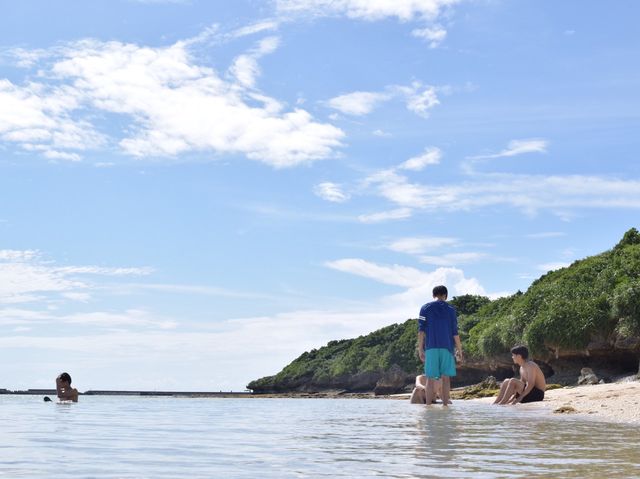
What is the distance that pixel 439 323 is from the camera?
47.8 feet

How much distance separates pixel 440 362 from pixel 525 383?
2979mm

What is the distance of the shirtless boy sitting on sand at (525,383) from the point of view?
1567 centimetres

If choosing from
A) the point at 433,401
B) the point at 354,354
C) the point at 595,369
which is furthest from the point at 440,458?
the point at 354,354

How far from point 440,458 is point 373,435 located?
2.48m

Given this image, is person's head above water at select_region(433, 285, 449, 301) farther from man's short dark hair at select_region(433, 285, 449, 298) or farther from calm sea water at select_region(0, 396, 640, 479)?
calm sea water at select_region(0, 396, 640, 479)

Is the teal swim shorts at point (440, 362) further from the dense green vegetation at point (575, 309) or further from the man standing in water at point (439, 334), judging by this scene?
the dense green vegetation at point (575, 309)

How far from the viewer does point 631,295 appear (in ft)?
96.7

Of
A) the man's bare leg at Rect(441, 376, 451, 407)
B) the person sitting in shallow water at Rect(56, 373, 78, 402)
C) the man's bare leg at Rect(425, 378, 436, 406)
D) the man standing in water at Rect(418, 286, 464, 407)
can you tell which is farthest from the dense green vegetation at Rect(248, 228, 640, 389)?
the person sitting in shallow water at Rect(56, 373, 78, 402)

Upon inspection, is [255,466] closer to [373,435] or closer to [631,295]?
[373,435]

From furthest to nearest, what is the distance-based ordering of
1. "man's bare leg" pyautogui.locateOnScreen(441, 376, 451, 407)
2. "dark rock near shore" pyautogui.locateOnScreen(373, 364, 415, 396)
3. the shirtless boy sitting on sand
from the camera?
1. "dark rock near shore" pyautogui.locateOnScreen(373, 364, 415, 396)
2. the shirtless boy sitting on sand
3. "man's bare leg" pyautogui.locateOnScreen(441, 376, 451, 407)


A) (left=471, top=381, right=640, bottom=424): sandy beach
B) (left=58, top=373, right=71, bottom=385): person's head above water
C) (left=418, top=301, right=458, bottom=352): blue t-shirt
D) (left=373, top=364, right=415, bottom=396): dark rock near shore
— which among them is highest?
(left=418, top=301, right=458, bottom=352): blue t-shirt

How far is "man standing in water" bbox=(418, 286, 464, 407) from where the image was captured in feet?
47.7

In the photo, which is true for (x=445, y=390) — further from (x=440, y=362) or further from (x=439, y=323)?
(x=439, y=323)

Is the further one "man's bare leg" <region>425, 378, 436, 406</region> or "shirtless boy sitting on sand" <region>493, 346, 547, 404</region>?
"shirtless boy sitting on sand" <region>493, 346, 547, 404</region>
